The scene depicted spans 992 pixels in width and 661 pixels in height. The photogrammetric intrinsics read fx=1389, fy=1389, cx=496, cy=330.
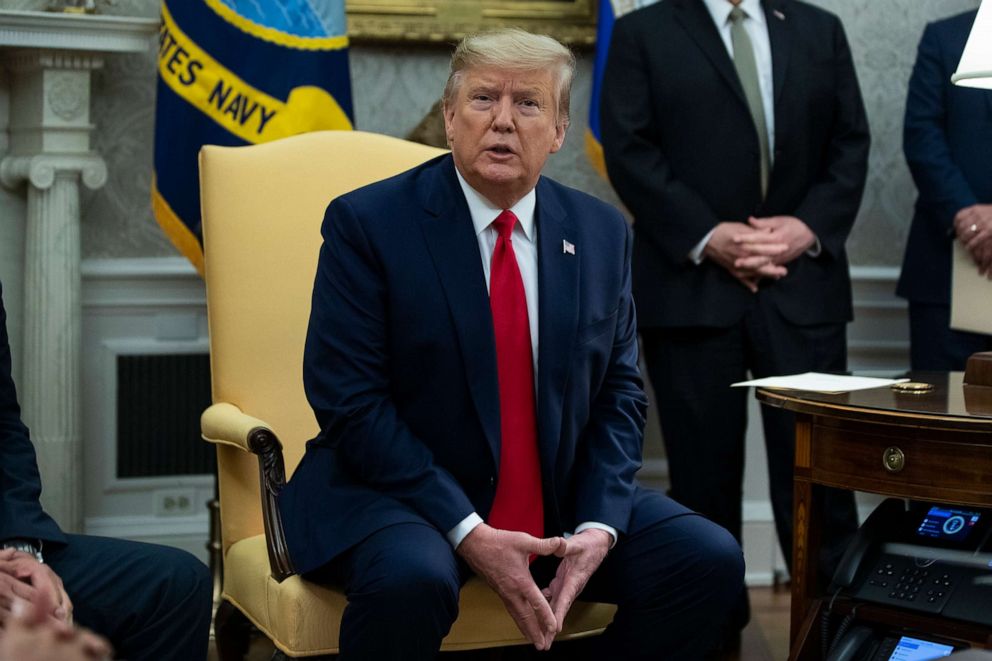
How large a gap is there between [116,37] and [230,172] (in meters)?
1.06

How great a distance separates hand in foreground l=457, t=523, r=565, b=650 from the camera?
7.23 feet

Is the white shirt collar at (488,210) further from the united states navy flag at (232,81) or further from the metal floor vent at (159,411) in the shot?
the metal floor vent at (159,411)

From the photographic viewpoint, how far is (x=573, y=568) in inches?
89.9

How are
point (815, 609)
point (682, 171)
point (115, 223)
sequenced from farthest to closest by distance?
point (115, 223), point (682, 171), point (815, 609)

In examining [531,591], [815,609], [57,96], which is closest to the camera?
[531,591]

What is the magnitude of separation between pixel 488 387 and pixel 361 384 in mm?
213

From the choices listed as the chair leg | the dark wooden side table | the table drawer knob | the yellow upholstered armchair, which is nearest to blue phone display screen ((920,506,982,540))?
the dark wooden side table

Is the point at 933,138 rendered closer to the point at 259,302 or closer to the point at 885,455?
A: the point at 885,455

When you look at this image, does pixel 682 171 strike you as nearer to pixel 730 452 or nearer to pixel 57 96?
pixel 730 452

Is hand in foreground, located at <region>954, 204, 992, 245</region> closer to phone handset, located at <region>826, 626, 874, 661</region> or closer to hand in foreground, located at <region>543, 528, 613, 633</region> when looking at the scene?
phone handset, located at <region>826, 626, 874, 661</region>

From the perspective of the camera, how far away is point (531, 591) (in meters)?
2.20

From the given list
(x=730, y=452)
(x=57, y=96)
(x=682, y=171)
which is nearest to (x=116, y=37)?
(x=57, y=96)

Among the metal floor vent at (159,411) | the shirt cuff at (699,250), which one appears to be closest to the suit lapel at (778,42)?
the shirt cuff at (699,250)

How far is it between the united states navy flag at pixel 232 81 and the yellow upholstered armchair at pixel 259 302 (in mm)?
642
